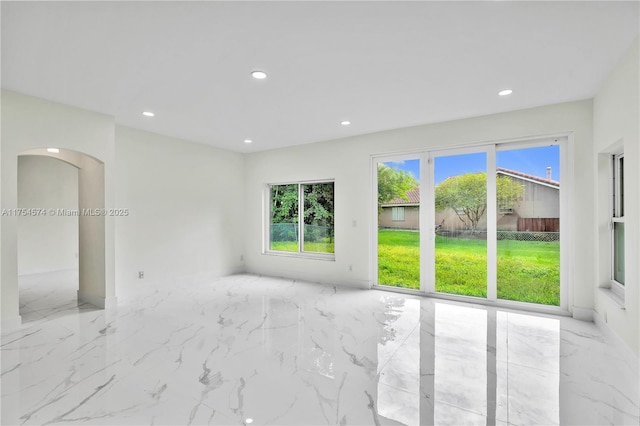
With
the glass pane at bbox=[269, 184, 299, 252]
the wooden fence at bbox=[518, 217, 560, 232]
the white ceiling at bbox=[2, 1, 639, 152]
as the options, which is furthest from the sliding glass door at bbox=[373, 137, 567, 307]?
the glass pane at bbox=[269, 184, 299, 252]

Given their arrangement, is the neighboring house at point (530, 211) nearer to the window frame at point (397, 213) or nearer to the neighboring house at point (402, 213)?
the neighboring house at point (402, 213)

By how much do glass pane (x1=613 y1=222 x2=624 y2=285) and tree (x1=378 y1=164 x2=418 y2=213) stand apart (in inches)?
94.0

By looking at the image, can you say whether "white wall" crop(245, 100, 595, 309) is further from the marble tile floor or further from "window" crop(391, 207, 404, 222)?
the marble tile floor

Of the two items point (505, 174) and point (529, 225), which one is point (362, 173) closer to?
point (505, 174)

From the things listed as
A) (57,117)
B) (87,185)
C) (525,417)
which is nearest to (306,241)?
(87,185)

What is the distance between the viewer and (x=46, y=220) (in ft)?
22.7

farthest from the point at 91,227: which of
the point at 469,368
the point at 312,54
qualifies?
the point at 469,368

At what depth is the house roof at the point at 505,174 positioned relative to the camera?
13.1 feet

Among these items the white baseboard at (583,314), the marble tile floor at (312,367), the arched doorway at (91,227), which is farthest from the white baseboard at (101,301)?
the white baseboard at (583,314)

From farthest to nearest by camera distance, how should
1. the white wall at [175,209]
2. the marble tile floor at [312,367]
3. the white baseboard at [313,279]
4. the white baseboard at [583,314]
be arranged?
the white baseboard at [313,279] < the white wall at [175,209] < the white baseboard at [583,314] < the marble tile floor at [312,367]

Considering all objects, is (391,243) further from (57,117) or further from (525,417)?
(57,117)

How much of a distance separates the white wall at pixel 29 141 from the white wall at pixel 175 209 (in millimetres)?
472

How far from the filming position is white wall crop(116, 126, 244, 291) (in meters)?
4.72

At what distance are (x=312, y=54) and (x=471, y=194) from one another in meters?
3.12
